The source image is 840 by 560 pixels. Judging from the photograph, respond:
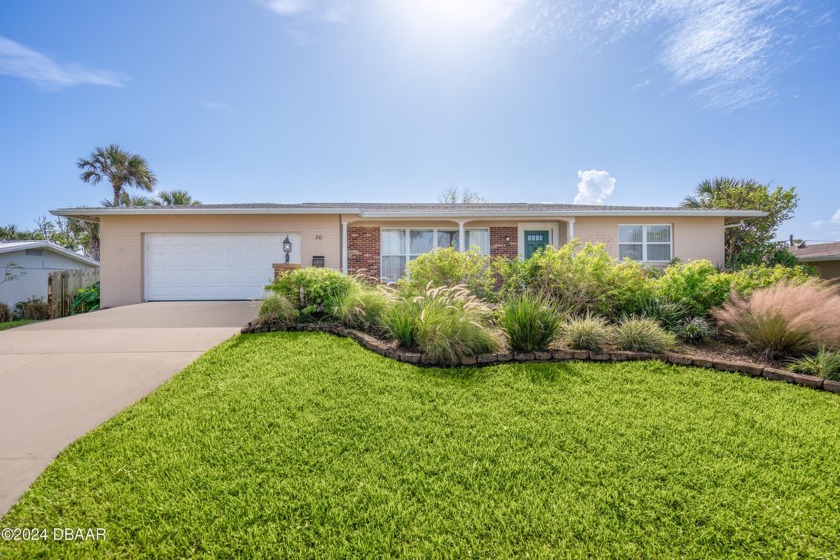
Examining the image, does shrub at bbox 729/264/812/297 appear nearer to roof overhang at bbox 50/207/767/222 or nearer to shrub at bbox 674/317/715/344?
shrub at bbox 674/317/715/344

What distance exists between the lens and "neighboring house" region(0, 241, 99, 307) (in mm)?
13312

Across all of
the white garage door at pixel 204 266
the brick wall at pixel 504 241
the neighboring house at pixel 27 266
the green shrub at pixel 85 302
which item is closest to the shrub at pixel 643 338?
the brick wall at pixel 504 241

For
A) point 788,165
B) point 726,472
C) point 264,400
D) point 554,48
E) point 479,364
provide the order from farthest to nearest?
point 788,165
point 554,48
point 479,364
point 264,400
point 726,472

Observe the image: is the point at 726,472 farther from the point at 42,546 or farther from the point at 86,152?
the point at 86,152

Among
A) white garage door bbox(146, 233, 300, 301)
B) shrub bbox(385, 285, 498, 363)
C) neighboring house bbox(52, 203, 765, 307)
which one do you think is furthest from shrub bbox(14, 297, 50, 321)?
shrub bbox(385, 285, 498, 363)

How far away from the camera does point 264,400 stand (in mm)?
3336

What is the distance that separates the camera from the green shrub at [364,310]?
575 centimetres

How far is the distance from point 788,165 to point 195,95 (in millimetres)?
22416

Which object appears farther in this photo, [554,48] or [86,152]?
[86,152]

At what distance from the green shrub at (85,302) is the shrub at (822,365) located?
1757cm

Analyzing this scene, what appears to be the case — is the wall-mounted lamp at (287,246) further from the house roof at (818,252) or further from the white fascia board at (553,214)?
the house roof at (818,252)

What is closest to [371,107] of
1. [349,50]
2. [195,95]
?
[349,50]

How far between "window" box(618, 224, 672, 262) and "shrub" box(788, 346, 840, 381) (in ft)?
28.9

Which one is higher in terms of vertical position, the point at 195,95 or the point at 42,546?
the point at 195,95
